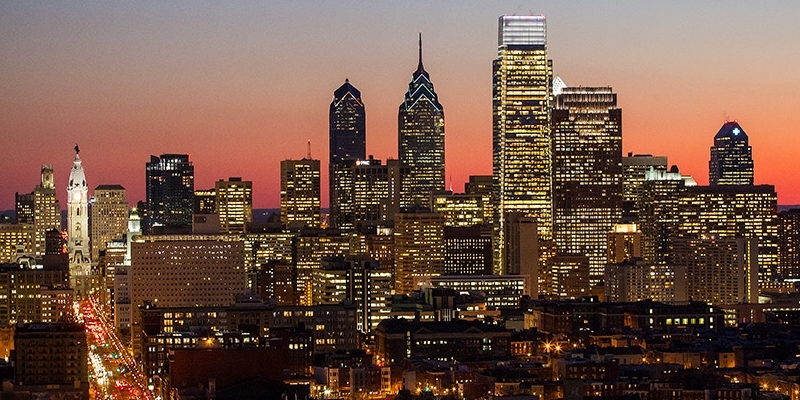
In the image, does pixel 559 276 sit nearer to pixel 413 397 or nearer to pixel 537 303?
pixel 537 303

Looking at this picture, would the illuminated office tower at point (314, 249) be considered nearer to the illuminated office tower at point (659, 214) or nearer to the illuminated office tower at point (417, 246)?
the illuminated office tower at point (417, 246)

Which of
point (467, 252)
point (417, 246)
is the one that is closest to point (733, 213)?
point (467, 252)

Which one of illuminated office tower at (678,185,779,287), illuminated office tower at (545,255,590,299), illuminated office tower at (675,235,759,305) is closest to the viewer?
illuminated office tower at (675,235,759,305)

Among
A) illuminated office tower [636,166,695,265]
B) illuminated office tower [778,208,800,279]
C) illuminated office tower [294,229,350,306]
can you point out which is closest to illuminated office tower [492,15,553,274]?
illuminated office tower [636,166,695,265]

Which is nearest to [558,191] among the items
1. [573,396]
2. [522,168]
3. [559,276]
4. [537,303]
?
[522,168]

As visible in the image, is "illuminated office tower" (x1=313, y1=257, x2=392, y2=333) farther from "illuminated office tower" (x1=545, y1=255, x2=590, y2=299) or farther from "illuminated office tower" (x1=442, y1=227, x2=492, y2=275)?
"illuminated office tower" (x1=442, y1=227, x2=492, y2=275)
